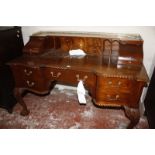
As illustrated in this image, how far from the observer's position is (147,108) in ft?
6.74

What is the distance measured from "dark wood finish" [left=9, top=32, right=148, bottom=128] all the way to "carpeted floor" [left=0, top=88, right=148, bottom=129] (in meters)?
0.42

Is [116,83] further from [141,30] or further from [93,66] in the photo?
[141,30]

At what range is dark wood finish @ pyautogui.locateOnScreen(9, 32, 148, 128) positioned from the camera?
5.13 ft

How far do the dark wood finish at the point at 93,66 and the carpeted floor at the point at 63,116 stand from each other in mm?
422

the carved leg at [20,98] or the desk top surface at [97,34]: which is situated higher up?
the desk top surface at [97,34]

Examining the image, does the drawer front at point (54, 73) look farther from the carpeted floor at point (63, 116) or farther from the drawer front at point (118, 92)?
the carpeted floor at point (63, 116)

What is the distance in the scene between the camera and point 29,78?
184 centimetres

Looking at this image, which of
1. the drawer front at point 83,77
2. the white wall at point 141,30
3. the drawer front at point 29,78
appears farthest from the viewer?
the white wall at point 141,30

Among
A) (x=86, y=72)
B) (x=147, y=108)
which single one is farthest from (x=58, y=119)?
(x=147, y=108)

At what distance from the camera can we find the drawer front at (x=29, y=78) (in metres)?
1.76

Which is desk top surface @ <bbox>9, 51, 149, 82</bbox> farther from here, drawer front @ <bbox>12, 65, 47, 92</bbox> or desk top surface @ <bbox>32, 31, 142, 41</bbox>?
desk top surface @ <bbox>32, 31, 142, 41</bbox>

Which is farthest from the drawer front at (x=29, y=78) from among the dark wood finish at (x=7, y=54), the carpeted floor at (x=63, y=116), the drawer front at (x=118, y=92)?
the drawer front at (x=118, y=92)

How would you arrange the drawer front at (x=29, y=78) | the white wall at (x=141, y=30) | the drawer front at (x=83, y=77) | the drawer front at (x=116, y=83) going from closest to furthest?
the drawer front at (x=116, y=83) → the drawer front at (x=83, y=77) → the drawer front at (x=29, y=78) → the white wall at (x=141, y=30)

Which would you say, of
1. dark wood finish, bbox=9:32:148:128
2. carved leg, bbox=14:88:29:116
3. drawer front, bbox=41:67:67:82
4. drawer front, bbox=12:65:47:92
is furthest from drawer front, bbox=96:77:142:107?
carved leg, bbox=14:88:29:116
